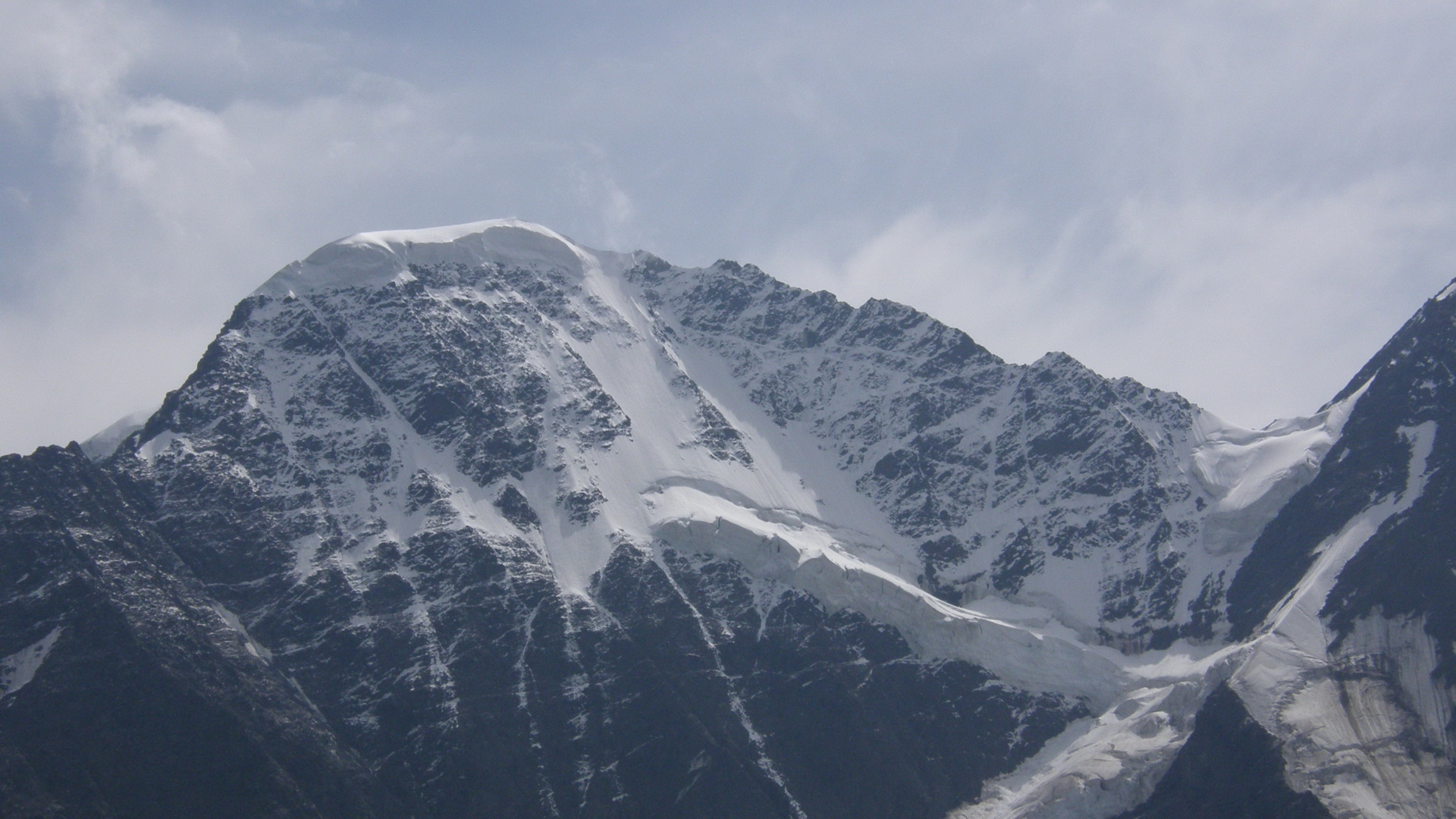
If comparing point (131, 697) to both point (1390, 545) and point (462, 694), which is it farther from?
point (1390, 545)

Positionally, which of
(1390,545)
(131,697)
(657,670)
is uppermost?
(131,697)

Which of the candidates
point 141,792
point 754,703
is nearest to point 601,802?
point 754,703

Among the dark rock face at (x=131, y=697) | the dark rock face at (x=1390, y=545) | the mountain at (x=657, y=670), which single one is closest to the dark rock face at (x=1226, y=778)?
the mountain at (x=657, y=670)

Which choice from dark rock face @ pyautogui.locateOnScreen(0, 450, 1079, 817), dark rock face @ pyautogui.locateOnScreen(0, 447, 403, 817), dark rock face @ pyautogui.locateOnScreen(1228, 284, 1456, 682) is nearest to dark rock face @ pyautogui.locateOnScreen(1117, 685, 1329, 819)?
dark rock face @ pyautogui.locateOnScreen(1228, 284, 1456, 682)

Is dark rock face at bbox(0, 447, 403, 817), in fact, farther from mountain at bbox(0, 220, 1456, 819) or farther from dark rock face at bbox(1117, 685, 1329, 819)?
dark rock face at bbox(1117, 685, 1329, 819)

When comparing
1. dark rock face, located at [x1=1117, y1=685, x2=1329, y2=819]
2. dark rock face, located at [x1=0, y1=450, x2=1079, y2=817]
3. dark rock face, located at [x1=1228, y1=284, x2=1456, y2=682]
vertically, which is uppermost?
dark rock face, located at [x1=0, y1=450, x2=1079, y2=817]

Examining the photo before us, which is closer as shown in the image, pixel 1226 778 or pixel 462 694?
pixel 1226 778

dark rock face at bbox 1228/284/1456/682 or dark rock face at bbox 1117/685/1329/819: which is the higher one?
dark rock face at bbox 1228/284/1456/682

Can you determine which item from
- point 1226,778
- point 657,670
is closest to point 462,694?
point 657,670

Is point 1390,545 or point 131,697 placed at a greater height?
point 131,697

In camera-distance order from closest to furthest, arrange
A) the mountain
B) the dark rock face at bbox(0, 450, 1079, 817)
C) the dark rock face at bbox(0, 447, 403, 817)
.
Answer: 1. the dark rock face at bbox(0, 447, 403, 817)
2. the mountain
3. the dark rock face at bbox(0, 450, 1079, 817)
